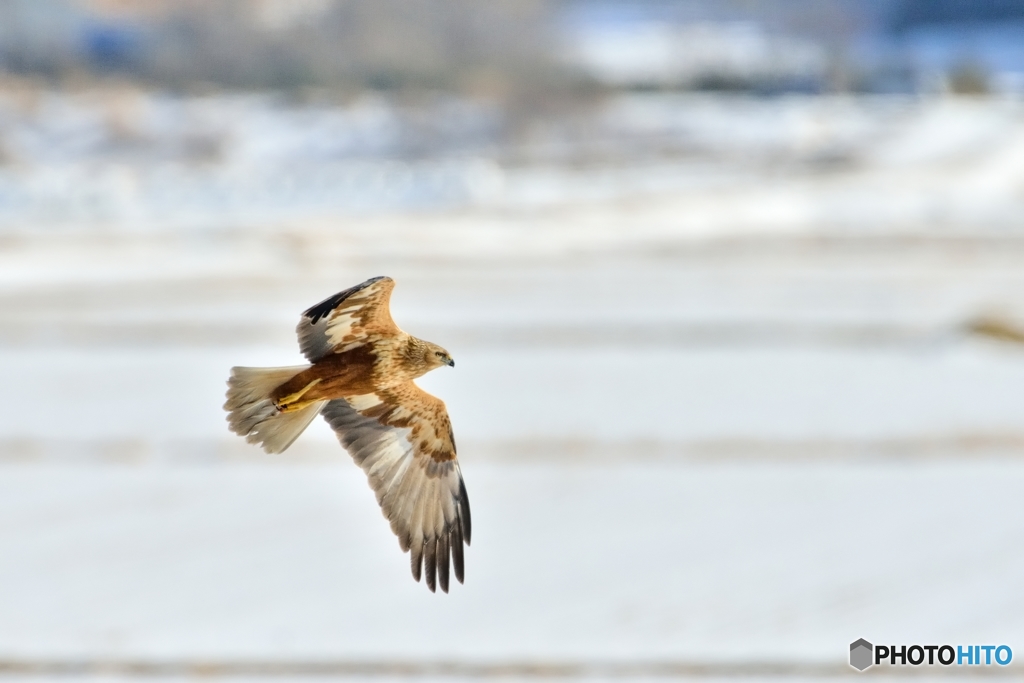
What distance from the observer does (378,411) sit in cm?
166

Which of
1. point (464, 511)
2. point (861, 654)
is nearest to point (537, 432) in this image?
point (861, 654)

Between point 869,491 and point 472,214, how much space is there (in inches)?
362

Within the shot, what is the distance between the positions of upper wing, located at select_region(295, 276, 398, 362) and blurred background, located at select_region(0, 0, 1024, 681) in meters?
3.94

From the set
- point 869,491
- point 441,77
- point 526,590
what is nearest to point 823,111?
point 441,77

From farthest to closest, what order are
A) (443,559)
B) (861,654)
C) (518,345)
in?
(518,345)
(861,654)
(443,559)

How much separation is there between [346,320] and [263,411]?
136 millimetres

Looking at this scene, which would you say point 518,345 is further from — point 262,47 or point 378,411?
point 262,47

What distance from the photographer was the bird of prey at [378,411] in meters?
1.37

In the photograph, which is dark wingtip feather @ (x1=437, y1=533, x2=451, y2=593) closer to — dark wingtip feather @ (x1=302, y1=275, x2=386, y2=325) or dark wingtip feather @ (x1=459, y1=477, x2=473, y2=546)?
dark wingtip feather @ (x1=459, y1=477, x2=473, y2=546)

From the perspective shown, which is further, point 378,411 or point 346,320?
point 378,411

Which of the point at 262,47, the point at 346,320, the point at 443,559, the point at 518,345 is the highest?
the point at 262,47

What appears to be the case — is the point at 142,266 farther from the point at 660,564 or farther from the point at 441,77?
the point at 441,77

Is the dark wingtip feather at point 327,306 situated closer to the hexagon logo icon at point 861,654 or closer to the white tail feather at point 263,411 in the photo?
the white tail feather at point 263,411

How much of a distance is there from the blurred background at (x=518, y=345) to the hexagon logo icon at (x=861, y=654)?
7 cm
